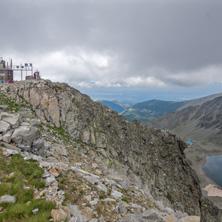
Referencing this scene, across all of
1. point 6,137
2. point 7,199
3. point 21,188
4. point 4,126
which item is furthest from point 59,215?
point 4,126

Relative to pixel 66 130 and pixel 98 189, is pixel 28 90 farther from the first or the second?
pixel 98 189

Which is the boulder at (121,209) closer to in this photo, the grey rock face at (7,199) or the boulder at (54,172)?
the boulder at (54,172)

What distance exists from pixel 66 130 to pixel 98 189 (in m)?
24.5

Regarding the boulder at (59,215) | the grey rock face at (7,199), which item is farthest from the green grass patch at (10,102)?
the boulder at (59,215)

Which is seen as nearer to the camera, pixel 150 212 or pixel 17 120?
pixel 150 212

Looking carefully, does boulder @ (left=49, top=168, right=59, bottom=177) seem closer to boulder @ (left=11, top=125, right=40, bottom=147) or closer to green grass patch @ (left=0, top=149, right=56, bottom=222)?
green grass patch @ (left=0, top=149, right=56, bottom=222)

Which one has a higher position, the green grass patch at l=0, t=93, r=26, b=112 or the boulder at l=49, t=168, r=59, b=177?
the green grass patch at l=0, t=93, r=26, b=112

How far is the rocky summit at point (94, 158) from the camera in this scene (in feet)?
38.2

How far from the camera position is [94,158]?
31.4 meters

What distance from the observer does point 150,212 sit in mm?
11734

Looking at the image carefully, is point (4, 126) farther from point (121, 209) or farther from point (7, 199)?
point (121, 209)

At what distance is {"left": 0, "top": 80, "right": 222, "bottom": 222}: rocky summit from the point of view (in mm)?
11633

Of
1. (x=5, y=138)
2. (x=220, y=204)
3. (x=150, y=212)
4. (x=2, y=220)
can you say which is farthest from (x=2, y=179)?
(x=220, y=204)

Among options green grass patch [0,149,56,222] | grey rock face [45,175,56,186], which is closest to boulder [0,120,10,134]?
green grass patch [0,149,56,222]
